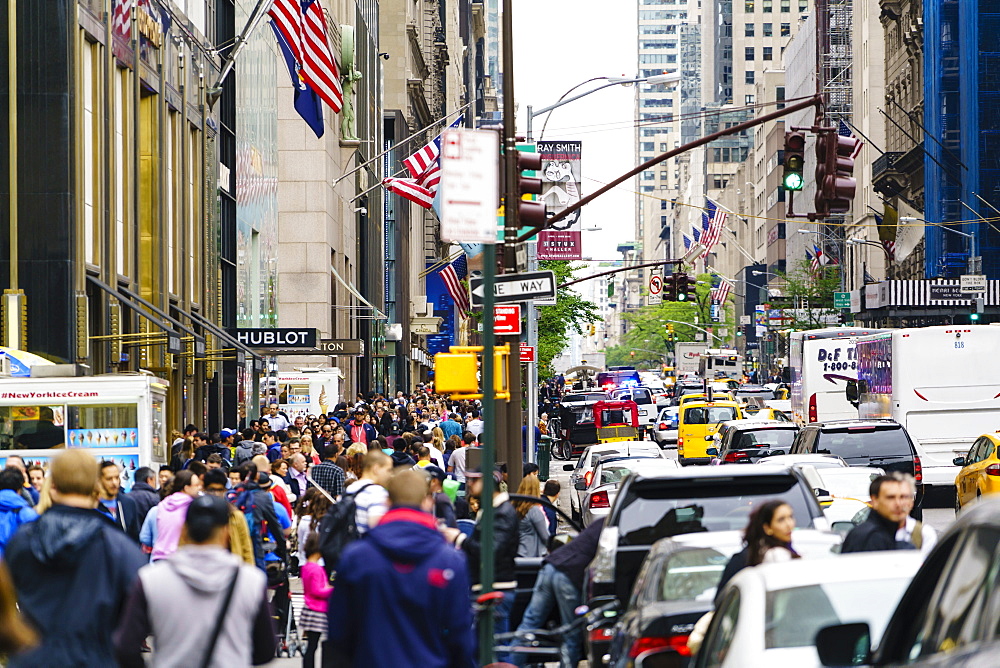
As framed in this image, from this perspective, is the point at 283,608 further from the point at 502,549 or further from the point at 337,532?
the point at 502,549

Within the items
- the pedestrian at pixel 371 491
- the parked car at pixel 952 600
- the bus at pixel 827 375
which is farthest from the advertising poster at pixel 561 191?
the parked car at pixel 952 600

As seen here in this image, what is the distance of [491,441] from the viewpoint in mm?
8906

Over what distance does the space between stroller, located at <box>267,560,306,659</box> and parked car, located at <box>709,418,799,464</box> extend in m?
14.4

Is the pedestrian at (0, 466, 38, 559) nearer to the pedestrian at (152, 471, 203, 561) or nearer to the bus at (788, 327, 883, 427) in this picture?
the pedestrian at (152, 471, 203, 561)

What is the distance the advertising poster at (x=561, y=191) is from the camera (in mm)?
33875

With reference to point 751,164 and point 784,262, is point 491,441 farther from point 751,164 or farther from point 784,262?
point 751,164

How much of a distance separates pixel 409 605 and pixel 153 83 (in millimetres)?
26570

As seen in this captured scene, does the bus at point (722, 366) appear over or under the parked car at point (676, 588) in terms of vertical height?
under

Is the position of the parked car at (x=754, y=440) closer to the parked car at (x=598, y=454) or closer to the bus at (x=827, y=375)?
the parked car at (x=598, y=454)

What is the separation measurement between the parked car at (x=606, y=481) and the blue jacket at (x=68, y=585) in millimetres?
13594

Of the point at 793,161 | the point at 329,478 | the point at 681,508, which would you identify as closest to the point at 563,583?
the point at 681,508

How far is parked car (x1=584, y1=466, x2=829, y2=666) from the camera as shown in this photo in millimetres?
11234

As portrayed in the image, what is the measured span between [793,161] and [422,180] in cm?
1980

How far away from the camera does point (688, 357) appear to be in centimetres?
11588
